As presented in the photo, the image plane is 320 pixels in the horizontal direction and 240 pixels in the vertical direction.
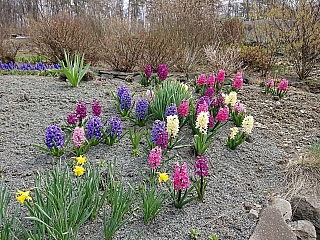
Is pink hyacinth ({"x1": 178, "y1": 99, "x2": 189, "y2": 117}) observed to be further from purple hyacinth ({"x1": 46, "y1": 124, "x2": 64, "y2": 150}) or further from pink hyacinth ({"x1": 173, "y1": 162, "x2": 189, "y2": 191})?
purple hyacinth ({"x1": 46, "y1": 124, "x2": 64, "y2": 150})

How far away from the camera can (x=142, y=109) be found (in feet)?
11.5

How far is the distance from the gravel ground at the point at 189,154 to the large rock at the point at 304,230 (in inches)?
11.5

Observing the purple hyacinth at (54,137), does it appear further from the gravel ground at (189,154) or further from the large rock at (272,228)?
the large rock at (272,228)

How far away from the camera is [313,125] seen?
4426 millimetres

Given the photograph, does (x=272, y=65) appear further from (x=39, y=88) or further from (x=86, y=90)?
(x=39, y=88)

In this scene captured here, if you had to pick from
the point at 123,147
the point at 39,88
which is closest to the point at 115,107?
the point at 123,147

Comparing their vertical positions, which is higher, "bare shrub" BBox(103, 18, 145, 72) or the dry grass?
"bare shrub" BBox(103, 18, 145, 72)

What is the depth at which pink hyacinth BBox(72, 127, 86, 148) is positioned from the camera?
2.85 m

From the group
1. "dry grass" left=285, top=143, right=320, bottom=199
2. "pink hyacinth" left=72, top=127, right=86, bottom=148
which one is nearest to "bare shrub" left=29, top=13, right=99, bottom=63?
"pink hyacinth" left=72, top=127, right=86, bottom=148

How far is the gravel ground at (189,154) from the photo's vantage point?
233cm

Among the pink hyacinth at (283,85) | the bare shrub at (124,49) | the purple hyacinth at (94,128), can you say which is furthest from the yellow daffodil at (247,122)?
the bare shrub at (124,49)

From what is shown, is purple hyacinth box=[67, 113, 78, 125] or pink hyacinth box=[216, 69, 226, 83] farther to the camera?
pink hyacinth box=[216, 69, 226, 83]

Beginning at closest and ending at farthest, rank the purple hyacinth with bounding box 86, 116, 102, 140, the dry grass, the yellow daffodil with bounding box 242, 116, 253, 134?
the dry grass
the purple hyacinth with bounding box 86, 116, 102, 140
the yellow daffodil with bounding box 242, 116, 253, 134

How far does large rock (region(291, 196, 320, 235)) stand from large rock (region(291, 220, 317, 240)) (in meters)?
0.11
